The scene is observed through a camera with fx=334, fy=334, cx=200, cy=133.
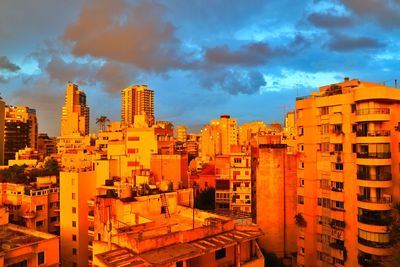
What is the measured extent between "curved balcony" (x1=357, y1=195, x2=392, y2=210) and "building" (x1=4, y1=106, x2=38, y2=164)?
3530 inches

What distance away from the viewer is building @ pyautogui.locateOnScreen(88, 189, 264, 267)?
15.5m

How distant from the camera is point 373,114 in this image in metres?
21.5

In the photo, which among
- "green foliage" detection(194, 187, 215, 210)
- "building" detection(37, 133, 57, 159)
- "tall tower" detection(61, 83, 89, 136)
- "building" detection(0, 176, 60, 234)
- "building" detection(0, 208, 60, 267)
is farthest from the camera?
"tall tower" detection(61, 83, 89, 136)

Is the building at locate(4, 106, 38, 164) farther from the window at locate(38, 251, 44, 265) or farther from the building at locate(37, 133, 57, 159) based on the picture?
the window at locate(38, 251, 44, 265)

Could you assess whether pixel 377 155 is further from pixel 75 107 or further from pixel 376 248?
pixel 75 107

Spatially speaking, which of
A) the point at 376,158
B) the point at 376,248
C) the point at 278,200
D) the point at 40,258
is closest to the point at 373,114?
the point at 376,158

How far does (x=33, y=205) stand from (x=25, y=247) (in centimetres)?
1439

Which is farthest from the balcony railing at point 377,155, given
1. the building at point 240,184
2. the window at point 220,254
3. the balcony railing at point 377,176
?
the building at point 240,184

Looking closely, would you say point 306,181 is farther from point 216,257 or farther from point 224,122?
point 224,122

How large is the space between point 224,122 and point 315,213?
74187mm

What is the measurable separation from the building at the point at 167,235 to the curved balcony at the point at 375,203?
7.28 m

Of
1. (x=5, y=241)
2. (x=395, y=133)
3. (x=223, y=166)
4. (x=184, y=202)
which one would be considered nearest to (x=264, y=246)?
(x=184, y=202)

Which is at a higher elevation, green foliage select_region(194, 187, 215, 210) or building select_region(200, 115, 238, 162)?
building select_region(200, 115, 238, 162)

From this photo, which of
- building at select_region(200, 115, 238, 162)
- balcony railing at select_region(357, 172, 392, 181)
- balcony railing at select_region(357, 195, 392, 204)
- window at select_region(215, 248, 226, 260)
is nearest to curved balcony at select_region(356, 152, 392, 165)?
balcony railing at select_region(357, 172, 392, 181)
